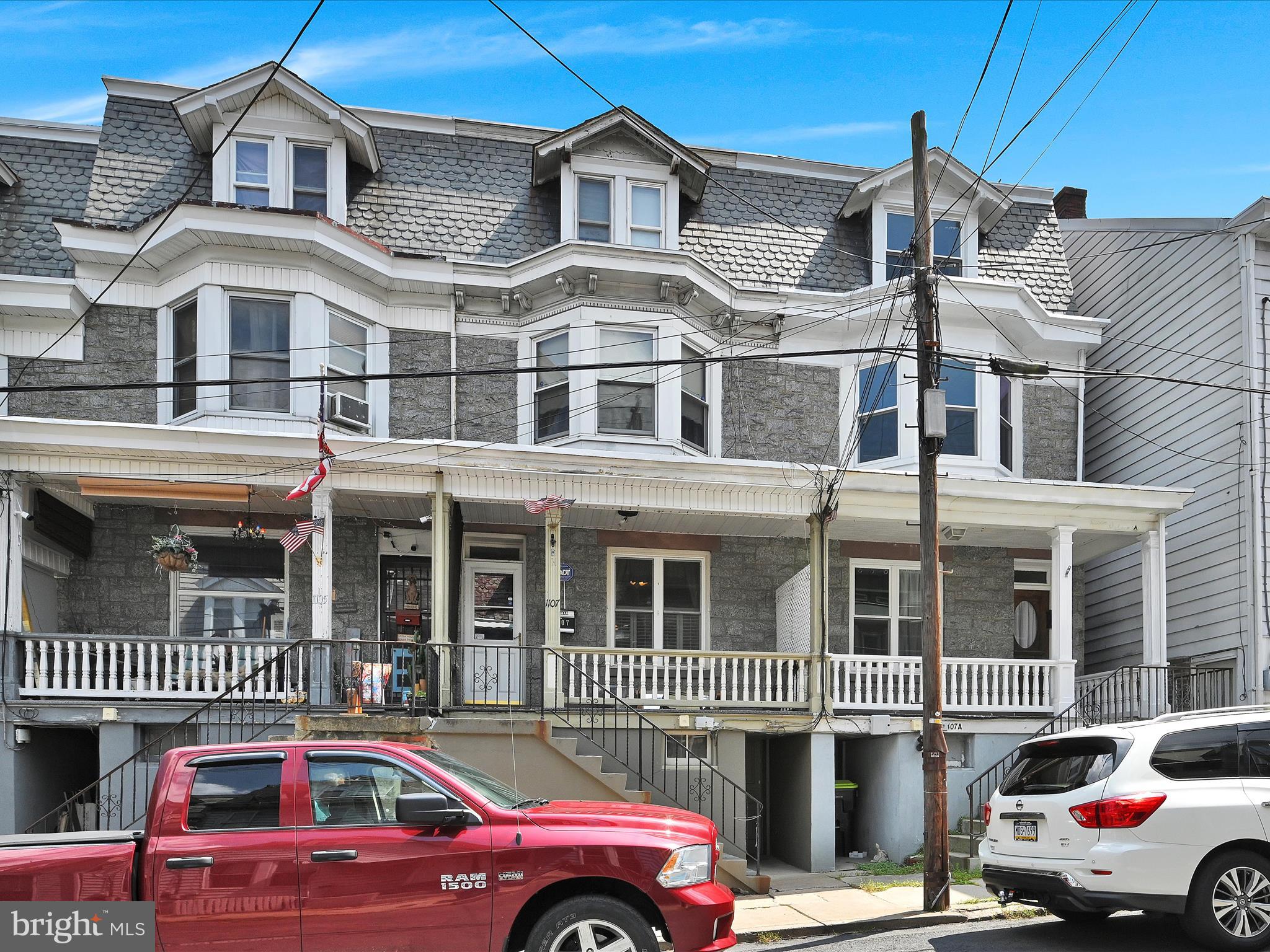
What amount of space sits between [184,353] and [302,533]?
12.9 feet

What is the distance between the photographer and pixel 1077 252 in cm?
2180

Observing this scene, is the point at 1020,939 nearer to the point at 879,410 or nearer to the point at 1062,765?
the point at 1062,765

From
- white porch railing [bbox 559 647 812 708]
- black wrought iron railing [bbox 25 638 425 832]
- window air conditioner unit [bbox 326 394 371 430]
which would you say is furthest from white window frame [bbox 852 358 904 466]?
black wrought iron railing [bbox 25 638 425 832]

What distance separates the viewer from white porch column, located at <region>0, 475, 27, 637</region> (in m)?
13.8

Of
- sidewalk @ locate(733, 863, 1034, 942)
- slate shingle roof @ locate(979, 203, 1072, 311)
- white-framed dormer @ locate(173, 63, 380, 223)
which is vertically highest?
white-framed dormer @ locate(173, 63, 380, 223)

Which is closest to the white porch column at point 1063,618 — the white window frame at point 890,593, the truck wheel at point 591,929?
the white window frame at point 890,593

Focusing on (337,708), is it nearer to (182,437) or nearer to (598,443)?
(182,437)

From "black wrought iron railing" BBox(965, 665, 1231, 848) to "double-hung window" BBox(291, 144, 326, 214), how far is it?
39.4 feet

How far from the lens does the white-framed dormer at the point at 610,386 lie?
16.9 metres

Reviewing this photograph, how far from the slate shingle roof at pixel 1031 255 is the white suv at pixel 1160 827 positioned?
1124 centimetres

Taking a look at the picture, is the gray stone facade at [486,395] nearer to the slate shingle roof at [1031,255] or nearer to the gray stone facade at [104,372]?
the gray stone facade at [104,372]

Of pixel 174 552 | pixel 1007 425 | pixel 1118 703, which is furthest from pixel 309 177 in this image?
pixel 1118 703

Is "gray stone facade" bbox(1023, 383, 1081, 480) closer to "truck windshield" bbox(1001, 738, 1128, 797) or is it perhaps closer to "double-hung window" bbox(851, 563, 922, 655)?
"double-hung window" bbox(851, 563, 922, 655)

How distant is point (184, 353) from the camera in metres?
16.3
